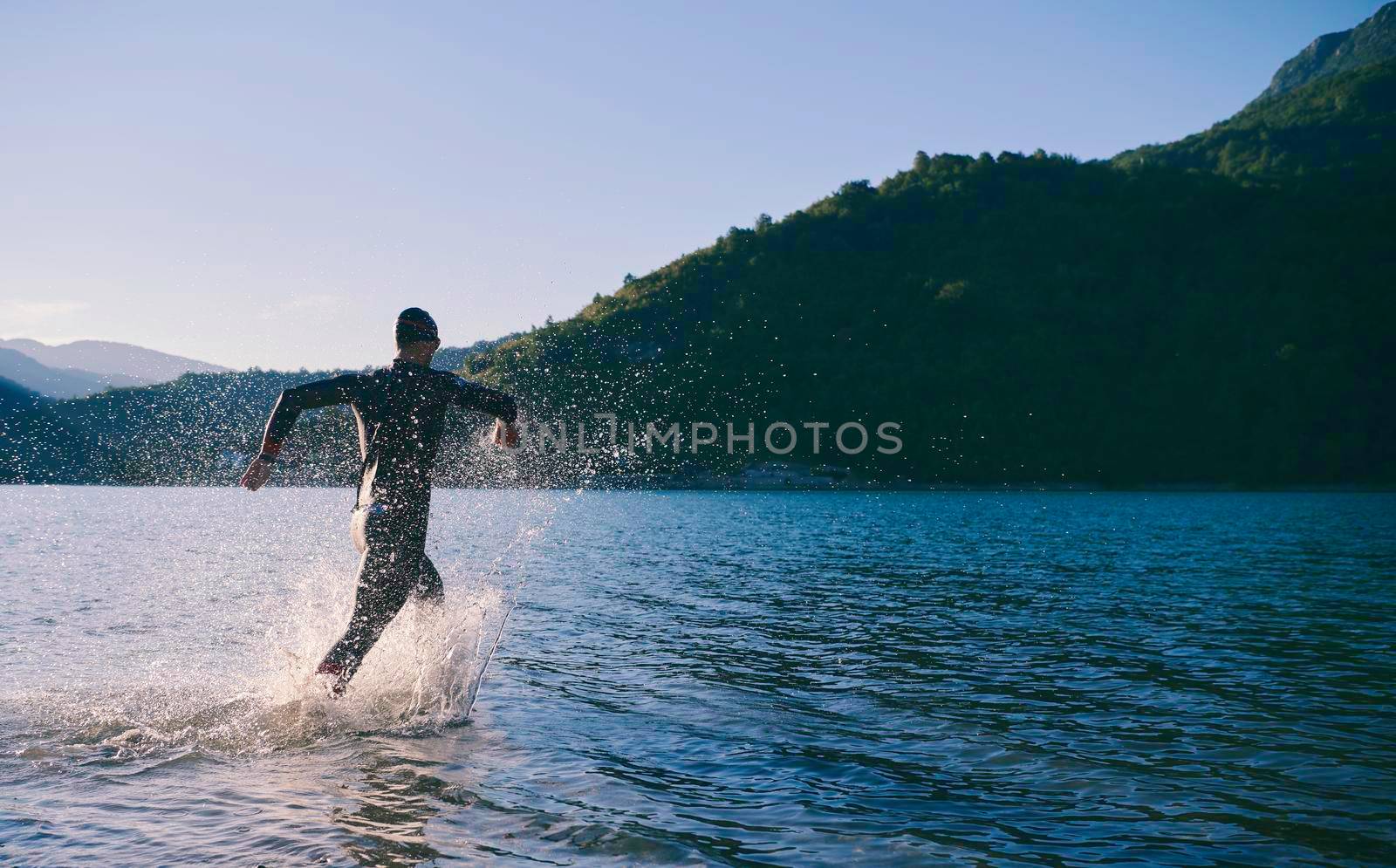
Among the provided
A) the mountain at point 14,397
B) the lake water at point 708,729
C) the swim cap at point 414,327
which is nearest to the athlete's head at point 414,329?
the swim cap at point 414,327

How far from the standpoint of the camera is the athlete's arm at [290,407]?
6562 mm

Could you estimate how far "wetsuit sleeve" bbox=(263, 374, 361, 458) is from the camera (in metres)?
6.60

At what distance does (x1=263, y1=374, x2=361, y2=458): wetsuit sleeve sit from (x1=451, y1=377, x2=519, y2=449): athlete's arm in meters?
0.74

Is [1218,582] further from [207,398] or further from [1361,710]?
[207,398]

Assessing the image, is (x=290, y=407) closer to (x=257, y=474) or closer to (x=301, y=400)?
(x=301, y=400)

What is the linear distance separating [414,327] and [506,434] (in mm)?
1071

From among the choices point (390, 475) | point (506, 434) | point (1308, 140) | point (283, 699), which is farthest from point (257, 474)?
point (1308, 140)

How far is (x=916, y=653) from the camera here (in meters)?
12.2

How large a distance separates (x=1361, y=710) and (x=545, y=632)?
10.1m

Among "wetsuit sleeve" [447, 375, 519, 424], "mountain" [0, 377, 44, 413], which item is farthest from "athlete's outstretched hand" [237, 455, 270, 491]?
"mountain" [0, 377, 44, 413]

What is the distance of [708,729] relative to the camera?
26.6ft

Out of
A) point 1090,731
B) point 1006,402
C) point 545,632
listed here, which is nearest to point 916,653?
point 1090,731

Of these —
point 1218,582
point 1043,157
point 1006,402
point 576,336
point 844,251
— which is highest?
point 1043,157

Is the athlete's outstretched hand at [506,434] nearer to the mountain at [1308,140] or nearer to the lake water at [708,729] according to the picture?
the lake water at [708,729]
